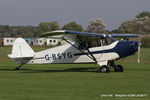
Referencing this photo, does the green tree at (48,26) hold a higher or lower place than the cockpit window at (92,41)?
higher

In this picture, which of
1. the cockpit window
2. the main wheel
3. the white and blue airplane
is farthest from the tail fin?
the main wheel

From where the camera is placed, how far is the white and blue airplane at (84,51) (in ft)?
56.2

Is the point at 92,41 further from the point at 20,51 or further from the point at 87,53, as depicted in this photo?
the point at 20,51

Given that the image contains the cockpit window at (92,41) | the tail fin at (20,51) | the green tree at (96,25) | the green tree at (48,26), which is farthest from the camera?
the green tree at (48,26)

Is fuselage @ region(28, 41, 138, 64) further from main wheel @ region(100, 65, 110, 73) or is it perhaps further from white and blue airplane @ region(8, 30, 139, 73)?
main wheel @ region(100, 65, 110, 73)

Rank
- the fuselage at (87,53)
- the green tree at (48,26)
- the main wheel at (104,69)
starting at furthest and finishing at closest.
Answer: the green tree at (48,26) < the fuselage at (87,53) < the main wheel at (104,69)

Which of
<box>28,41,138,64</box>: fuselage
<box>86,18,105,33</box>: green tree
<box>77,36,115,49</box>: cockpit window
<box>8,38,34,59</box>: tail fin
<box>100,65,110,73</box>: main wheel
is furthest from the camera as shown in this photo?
<box>86,18,105,33</box>: green tree

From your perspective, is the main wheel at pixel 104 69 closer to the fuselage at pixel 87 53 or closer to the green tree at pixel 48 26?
the fuselage at pixel 87 53

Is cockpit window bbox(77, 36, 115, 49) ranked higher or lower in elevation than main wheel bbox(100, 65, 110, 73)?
higher

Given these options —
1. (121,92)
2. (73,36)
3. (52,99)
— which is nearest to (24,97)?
(52,99)

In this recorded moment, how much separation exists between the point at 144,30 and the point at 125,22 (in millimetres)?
7983

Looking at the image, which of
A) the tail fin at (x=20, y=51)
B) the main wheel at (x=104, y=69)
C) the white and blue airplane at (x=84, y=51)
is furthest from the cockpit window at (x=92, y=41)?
the tail fin at (x=20, y=51)

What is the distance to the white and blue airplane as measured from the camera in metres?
17.1

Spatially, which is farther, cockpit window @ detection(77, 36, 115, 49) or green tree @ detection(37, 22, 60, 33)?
green tree @ detection(37, 22, 60, 33)
